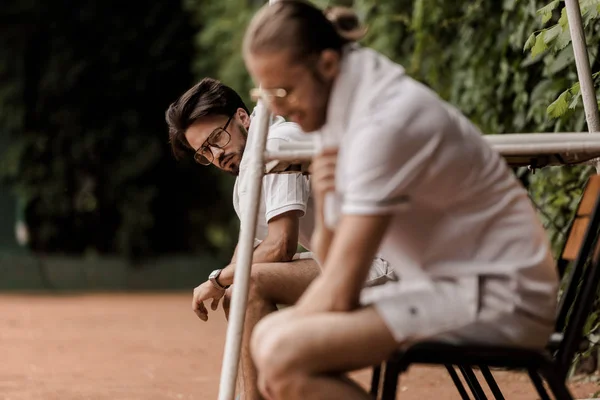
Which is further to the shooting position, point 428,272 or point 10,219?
point 10,219

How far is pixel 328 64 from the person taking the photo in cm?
236

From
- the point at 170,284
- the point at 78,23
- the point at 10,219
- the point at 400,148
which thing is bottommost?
the point at 170,284

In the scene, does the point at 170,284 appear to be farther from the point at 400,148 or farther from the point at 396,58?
the point at 400,148

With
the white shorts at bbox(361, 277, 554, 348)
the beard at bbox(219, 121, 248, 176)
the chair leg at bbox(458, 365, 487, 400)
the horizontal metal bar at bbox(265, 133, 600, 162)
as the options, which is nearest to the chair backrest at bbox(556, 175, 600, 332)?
the horizontal metal bar at bbox(265, 133, 600, 162)

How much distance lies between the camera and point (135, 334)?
949cm

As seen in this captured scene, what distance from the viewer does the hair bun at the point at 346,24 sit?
7.97 feet

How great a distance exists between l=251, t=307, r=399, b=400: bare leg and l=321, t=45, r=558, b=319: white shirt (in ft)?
0.61

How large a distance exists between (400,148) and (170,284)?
50.9 ft

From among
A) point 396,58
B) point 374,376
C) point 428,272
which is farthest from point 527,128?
point 428,272

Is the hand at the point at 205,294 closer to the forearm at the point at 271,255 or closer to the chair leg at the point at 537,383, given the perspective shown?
the forearm at the point at 271,255

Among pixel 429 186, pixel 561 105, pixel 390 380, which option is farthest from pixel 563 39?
pixel 390 380

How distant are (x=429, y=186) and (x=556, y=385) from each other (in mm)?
466

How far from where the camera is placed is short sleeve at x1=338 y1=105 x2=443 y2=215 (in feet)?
7.20

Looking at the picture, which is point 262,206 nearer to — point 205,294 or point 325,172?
point 205,294
